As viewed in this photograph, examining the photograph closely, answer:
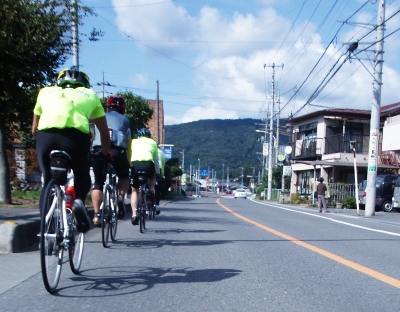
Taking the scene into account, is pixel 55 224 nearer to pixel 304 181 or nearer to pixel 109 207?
pixel 109 207

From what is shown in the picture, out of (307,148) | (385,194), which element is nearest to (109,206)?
(385,194)

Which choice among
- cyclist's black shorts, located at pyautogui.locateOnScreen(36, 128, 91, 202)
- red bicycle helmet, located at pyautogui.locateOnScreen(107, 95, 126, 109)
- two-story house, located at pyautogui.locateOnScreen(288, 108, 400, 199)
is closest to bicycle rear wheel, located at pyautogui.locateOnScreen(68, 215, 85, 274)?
cyclist's black shorts, located at pyautogui.locateOnScreen(36, 128, 91, 202)

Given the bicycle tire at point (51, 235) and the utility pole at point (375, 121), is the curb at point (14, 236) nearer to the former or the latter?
the bicycle tire at point (51, 235)

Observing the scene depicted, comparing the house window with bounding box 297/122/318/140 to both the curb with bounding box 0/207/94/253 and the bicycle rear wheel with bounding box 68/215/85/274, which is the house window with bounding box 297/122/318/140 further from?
the bicycle rear wheel with bounding box 68/215/85/274

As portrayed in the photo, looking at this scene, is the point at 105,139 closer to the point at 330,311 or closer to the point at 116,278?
the point at 116,278

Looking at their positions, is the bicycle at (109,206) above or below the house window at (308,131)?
below

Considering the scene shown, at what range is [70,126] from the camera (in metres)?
3.70

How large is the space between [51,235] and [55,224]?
0.14 m

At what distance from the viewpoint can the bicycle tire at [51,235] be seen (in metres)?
3.37

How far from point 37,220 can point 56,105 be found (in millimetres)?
2926

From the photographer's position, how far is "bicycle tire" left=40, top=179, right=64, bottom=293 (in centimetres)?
337

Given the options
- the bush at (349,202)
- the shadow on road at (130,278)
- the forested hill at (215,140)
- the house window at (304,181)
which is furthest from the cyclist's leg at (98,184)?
the forested hill at (215,140)

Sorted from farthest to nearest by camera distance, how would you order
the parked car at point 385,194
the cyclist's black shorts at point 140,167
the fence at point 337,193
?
the fence at point 337,193 → the parked car at point 385,194 → the cyclist's black shorts at point 140,167

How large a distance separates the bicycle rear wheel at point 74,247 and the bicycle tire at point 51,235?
0.72 feet
